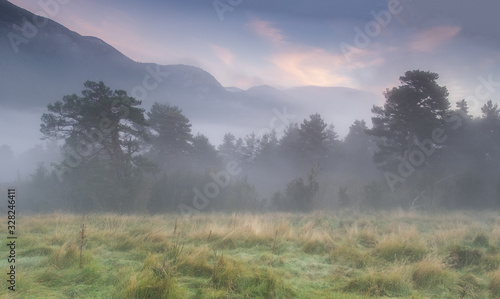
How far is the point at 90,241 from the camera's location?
532 centimetres

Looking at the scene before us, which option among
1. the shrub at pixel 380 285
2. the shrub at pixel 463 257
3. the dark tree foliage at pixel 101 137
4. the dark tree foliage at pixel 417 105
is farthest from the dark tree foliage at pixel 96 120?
the dark tree foliage at pixel 417 105

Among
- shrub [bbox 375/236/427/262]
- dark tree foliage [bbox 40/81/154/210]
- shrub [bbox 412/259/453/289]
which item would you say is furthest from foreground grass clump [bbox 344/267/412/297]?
dark tree foliage [bbox 40/81/154/210]

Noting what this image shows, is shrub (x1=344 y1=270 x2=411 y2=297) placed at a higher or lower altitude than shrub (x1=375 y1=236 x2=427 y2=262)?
higher

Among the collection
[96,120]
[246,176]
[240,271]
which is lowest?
[246,176]

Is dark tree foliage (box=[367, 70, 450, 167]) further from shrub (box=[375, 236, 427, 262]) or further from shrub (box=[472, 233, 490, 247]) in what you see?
shrub (box=[375, 236, 427, 262])

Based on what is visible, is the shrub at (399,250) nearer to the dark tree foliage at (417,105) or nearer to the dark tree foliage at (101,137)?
the dark tree foliage at (101,137)

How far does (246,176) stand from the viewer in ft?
94.9

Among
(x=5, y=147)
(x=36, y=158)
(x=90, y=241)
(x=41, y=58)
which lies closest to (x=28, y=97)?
(x=41, y=58)

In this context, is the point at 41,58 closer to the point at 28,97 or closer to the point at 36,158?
the point at 28,97

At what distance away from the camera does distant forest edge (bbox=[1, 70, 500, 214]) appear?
19.4 meters

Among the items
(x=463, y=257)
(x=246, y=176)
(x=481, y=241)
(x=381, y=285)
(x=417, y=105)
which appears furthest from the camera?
(x=246, y=176)

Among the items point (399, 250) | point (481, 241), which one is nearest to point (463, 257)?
point (399, 250)

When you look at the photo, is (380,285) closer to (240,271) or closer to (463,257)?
(240,271)

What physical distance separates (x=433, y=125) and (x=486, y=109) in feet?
61.2
